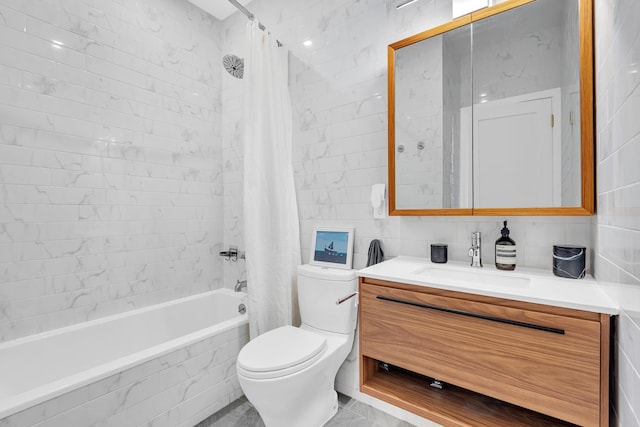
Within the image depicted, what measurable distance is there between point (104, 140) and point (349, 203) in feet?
5.55

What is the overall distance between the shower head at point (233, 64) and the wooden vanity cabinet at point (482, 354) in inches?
67.2

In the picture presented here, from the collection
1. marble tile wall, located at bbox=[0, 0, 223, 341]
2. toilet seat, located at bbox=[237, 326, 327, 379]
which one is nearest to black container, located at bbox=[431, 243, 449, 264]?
toilet seat, located at bbox=[237, 326, 327, 379]

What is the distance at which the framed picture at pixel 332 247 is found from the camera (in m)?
1.90

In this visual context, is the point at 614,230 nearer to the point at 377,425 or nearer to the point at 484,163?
the point at 484,163


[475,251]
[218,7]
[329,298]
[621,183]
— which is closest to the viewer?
[621,183]

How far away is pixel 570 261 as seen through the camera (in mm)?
1202

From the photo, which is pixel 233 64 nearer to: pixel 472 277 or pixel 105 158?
pixel 105 158

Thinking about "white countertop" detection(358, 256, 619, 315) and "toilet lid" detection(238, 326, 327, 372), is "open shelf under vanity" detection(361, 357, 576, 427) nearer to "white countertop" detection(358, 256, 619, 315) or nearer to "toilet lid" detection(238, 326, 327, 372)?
"toilet lid" detection(238, 326, 327, 372)

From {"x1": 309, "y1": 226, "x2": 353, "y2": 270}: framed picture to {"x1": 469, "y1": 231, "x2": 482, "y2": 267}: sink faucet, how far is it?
70 centimetres

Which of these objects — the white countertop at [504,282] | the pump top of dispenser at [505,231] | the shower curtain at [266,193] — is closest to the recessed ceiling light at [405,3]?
the shower curtain at [266,193]

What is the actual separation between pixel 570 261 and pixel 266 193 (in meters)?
1.58

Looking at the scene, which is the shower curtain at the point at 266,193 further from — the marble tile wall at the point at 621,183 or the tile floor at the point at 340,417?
the marble tile wall at the point at 621,183

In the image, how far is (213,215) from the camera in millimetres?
2654

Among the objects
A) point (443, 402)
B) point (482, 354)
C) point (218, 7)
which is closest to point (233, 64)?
point (218, 7)
